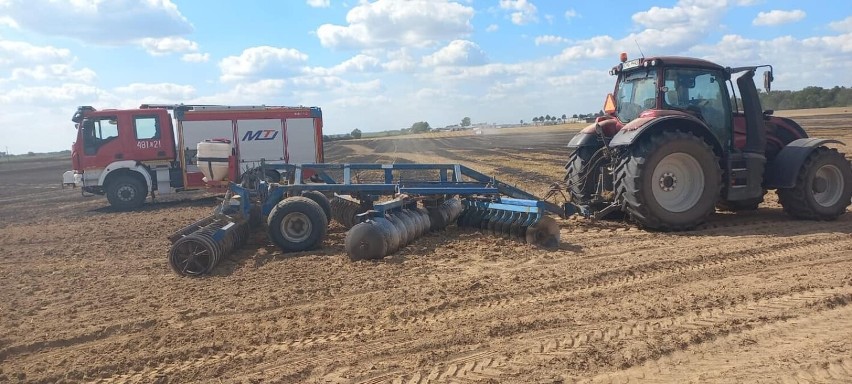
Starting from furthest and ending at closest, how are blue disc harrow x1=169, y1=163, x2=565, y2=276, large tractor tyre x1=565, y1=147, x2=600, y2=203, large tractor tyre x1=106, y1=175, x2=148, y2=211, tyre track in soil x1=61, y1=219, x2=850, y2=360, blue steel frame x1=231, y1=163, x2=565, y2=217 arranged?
large tractor tyre x1=106, y1=175, x2=148, y2=211, large tractor tyre x1=565, y1=147, x2=600, y2=203, blue steel frame x1=231, y1=163, x2=565, y2=217, blue disc harrow x1=169, y1=163, x2=565, y2=276, tyre track in soil x1=61, y1=219, x2=850, y2=360

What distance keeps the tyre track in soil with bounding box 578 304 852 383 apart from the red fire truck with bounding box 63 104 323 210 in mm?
10918

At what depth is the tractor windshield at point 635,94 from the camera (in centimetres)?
775

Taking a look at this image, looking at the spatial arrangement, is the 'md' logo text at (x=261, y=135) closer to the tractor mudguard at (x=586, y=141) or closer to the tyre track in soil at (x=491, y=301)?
the tractor mudguard at (x=586, y=141)

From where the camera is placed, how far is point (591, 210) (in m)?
8.29

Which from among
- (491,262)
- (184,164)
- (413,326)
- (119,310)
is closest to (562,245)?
(491,262)

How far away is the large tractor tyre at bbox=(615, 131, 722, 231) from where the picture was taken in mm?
7086

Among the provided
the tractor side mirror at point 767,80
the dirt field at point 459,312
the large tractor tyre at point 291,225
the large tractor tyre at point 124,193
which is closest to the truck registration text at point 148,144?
the large tractor tyre at point 124,193

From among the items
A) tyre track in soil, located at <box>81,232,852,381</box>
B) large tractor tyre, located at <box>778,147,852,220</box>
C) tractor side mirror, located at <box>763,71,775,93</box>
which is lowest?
tyre track in soil, located at <box>81,232,852,381</box>

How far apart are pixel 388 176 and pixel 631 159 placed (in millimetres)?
3177

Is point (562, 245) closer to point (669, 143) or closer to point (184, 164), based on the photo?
point (669, 143)

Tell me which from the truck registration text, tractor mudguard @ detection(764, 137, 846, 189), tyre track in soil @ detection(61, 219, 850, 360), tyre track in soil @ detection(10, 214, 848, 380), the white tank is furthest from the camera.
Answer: the truck registration text

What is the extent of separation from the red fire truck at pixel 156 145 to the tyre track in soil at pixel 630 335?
1031 cm

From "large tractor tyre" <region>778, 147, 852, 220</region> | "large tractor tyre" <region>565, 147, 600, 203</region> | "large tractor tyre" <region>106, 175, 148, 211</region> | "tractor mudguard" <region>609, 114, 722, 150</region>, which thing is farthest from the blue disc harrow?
"large tractor tyre" <region>106, 175, 148, 211</region>

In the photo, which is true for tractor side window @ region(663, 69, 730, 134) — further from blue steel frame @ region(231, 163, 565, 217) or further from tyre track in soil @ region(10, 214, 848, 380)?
tyre track in soil @ region(10, 214, 848, 380)
